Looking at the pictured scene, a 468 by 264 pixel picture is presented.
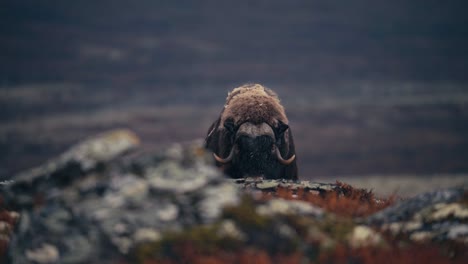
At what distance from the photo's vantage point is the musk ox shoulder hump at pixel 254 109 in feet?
43.0

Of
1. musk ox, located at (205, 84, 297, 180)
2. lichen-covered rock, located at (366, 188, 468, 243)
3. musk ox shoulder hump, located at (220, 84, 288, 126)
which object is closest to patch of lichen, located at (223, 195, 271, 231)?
lichen-covered rock, located at (366, 188, 468, 243)

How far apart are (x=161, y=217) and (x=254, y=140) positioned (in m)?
6.07

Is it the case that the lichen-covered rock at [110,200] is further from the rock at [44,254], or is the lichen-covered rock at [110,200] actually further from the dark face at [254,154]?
the dark face at [254,154]

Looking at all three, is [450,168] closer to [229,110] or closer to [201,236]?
[229,110]

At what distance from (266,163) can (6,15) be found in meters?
75.1

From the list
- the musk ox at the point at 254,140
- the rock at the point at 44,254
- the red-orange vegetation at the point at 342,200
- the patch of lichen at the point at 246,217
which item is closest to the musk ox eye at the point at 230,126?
the musk ox at the point at 254,140

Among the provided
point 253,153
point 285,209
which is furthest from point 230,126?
point 285,209

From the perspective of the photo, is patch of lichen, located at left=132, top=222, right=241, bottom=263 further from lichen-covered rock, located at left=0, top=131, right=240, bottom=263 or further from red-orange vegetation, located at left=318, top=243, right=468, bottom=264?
red-orange vegetation, located at left=318, top=243, right=468, bottom=264

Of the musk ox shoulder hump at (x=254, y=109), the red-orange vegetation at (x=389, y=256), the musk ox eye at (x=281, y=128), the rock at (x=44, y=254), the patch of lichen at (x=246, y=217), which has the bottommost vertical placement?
the red-orange vegetation at (x=389, y=256)

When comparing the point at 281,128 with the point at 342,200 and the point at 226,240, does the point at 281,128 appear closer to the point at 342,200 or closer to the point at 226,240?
the point at 342,200

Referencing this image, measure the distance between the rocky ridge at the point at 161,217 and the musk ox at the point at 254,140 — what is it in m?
5.17

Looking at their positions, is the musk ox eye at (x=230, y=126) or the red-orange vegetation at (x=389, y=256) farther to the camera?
the musk ox eye at (x=230, y=126)

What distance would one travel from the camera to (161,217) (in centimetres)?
675

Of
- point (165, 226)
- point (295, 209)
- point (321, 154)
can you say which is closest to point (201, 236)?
point (165, 226)
